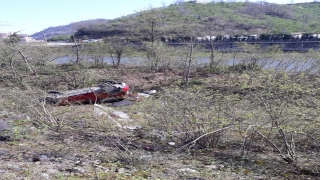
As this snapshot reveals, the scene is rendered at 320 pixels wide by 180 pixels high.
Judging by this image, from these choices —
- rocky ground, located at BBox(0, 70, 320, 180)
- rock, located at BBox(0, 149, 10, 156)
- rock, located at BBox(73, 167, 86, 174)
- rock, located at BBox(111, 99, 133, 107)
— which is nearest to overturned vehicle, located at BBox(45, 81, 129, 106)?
rock, located at BBox(111, 99, 133, 107)

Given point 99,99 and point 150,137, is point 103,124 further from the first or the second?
point 99,99

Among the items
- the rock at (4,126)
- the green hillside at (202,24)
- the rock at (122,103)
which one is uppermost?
the green hillside at (202,24)

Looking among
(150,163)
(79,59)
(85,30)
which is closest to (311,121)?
(150,163)

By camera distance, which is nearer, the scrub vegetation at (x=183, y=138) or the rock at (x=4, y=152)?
the scrub vegetation at (x=183, y=138)

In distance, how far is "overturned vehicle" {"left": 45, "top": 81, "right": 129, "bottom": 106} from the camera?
8851 millimetres

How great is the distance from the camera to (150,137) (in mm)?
5918

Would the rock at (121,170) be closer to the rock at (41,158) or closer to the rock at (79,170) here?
the rock at (79,170)

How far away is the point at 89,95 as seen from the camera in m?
9.62

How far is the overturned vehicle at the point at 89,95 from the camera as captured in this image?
885 cm

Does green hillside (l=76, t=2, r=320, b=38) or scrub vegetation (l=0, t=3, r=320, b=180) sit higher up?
green hillside (l=76, t=2, r=320, b=38)

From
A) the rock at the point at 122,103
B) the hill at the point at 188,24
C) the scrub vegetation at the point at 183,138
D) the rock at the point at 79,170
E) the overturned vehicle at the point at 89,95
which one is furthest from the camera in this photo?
the hill at the point at 188,24

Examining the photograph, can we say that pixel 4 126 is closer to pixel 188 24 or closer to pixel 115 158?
pixel 115 158

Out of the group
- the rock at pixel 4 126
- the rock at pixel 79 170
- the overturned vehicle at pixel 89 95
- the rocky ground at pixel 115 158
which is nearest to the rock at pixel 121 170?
the rocky ground at pixel 115 158

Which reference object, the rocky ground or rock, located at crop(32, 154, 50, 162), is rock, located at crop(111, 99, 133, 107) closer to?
the rocky ground
